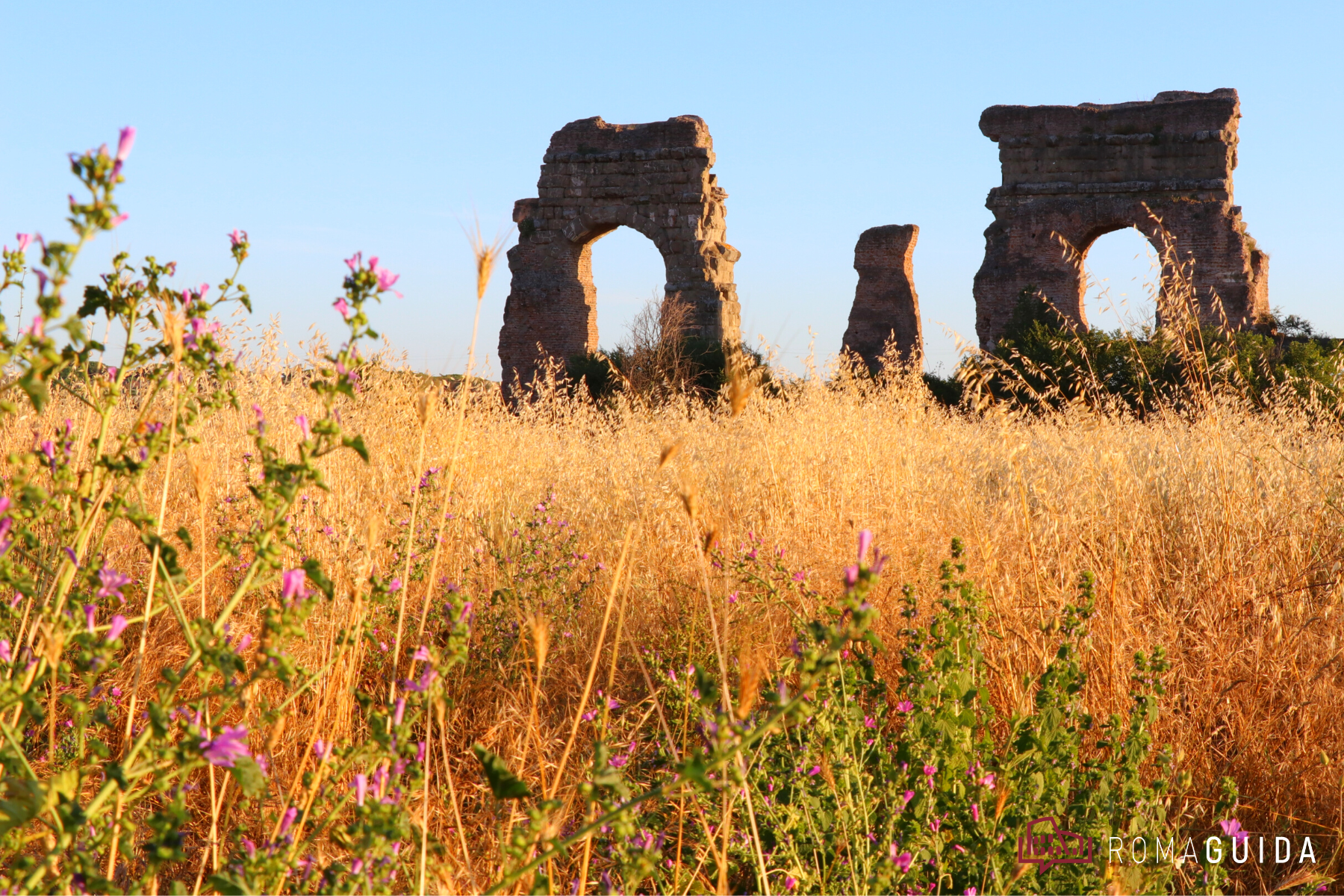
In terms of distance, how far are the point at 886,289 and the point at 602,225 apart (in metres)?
7.53

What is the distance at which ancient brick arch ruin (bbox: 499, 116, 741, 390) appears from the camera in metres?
15.9

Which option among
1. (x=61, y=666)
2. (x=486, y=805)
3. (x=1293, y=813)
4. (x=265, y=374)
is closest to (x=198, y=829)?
(x=486, y=805)

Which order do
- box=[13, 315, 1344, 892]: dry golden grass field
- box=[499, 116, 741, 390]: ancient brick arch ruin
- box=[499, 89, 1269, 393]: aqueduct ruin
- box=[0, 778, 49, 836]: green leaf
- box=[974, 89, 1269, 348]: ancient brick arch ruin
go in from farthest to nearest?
box=[974, 89, 1269, 348]: ancient brick arch ruin
box=[499, 89, 1269, 393]: aqueduct ruin
box=[499, 116, 741, 390]: ancient brick arch ruin
box=[13, 315, 1344, 892]: dry golden grass field
box=[0, 778, 49, 836]: green leaf

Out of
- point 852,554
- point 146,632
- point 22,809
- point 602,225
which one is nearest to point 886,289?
point 602,225

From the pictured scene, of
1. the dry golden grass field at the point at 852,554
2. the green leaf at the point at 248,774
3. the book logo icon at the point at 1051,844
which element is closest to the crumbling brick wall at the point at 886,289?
the dry golden grass field at the point at 852,554

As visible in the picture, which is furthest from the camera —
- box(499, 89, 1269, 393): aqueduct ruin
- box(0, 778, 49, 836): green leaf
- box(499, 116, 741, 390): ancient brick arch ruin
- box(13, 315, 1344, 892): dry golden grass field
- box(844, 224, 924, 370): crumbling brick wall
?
box(844, 224, 924, 370): crumbling brick wall

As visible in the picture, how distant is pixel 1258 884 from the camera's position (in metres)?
2.14

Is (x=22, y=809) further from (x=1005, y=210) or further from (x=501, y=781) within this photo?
(x=1005, y=210)

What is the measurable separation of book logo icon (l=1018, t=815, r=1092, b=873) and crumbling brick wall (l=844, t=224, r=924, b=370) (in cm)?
1950

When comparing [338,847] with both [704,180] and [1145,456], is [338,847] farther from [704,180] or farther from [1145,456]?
[704,180]

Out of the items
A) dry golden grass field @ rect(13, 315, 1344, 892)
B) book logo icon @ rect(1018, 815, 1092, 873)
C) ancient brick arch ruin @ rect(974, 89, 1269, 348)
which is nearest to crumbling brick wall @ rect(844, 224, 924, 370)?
ancient brick arch ruin @ rect(974, 89, 1269, 348)

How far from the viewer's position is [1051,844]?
6.09 feet

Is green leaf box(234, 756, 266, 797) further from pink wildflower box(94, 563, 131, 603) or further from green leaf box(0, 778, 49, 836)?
pink wildflower box(94, 563, 131, 603)

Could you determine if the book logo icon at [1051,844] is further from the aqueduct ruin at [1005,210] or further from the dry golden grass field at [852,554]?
the aqueduct ruin at [1005,210]
